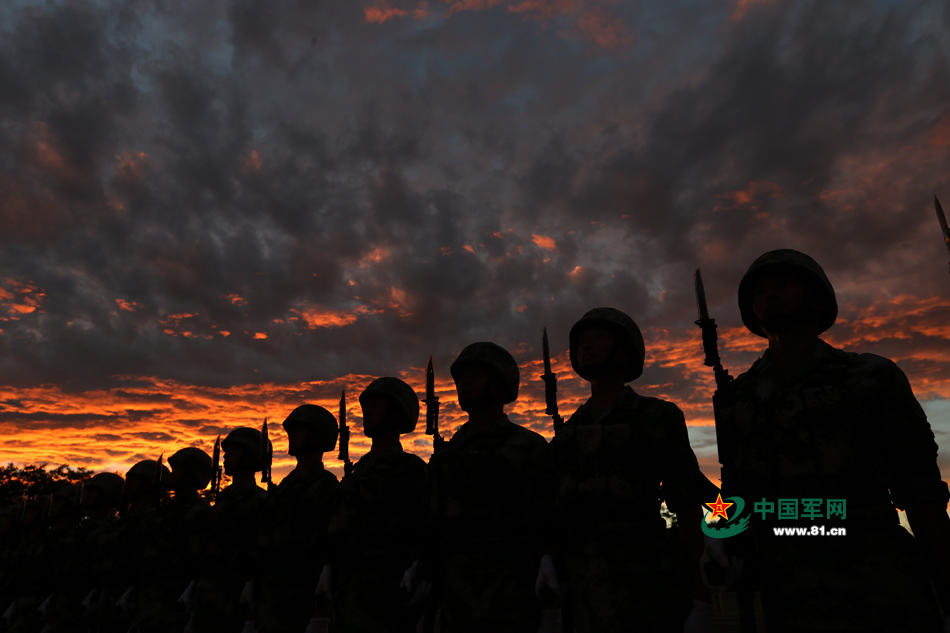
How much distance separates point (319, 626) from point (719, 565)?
4541 mm

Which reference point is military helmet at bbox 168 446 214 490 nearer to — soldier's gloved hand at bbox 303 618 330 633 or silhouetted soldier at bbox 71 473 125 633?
silhouetted soldier at bbox 71 473 125 633

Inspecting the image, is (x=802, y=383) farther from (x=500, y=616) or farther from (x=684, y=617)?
(x=500, y=616)

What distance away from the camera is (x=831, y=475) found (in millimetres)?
3250

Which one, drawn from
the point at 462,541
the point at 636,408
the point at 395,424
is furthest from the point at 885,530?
the point at 395,424

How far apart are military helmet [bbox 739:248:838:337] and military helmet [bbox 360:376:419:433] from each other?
440 cm

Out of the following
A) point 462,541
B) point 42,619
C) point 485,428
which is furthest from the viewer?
point 42,619

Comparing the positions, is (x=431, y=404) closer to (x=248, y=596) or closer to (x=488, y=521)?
(x=248, y=596)

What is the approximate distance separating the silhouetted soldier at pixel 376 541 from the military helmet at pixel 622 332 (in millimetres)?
2277

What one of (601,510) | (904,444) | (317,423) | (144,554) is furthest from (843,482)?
(144,554)

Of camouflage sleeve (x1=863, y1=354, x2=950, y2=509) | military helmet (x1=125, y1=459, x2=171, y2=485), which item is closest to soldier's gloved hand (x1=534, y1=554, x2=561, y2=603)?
camouflage sleeve (x1=863, y1=354, x2=950, y2=509)

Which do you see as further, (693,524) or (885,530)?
(693,524)

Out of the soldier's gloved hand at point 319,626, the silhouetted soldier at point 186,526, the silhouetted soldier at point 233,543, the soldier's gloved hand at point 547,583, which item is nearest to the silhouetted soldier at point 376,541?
the soldier's gloved hand at point 319,626

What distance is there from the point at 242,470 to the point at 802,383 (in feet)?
26.6

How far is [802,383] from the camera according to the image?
3570mm
